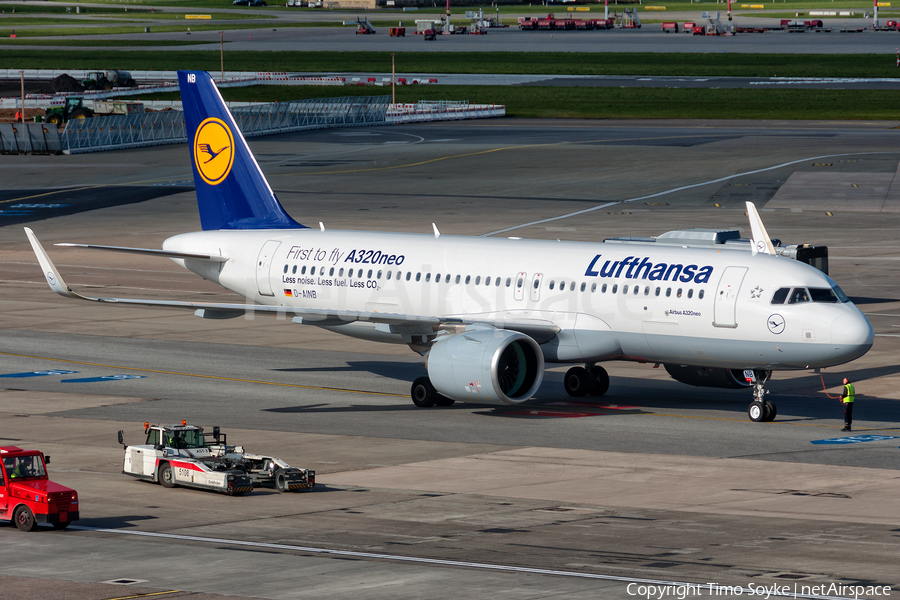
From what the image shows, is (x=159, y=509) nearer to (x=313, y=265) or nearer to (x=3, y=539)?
(x=3, y=539)

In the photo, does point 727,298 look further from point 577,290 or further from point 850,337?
point 577,290

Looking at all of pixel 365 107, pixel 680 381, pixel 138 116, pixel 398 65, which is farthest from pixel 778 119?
pixel 680 381

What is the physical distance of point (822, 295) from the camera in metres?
35.4

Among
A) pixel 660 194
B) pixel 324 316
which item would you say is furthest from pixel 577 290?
pixel 660 194

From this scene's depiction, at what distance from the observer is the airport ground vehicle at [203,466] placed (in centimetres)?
2878

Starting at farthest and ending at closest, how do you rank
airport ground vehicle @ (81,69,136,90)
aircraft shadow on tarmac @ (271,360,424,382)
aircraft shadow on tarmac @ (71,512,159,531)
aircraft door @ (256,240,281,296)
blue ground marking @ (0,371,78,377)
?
airport ground vehicle @ (81,69,136,90) → aircraft shadow on tarmac @ (271,360,424,382) → aircraft door @ (256,240,281,296) → blue ground marking @ (0,371,78,377) → aircraft shadow on tarmac @ (71,512,159,531)

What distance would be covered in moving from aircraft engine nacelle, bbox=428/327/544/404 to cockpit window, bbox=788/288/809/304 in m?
7.13

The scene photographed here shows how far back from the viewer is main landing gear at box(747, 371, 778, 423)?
120 feet

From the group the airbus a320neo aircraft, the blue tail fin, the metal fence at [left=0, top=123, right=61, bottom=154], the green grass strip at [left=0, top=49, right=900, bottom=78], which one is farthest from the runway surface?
the green grass strip at [left=0, top=49, right=900, bottom=78]

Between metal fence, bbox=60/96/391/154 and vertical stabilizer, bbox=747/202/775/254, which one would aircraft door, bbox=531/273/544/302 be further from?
metal fence, bbox=60/96/391/154

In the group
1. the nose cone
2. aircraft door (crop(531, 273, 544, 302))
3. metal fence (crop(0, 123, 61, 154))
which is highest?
metal fence (crop(0, 123, 61, 154))

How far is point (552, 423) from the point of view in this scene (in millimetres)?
37000

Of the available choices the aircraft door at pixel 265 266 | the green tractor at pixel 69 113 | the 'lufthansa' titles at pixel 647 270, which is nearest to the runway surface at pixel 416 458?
the aircraft door at pixel 265 266

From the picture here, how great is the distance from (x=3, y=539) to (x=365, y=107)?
11830 centimetres
